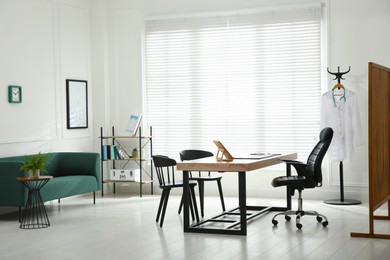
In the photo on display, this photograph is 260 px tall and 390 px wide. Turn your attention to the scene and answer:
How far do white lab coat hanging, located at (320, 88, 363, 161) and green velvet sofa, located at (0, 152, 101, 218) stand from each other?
3.34 metres

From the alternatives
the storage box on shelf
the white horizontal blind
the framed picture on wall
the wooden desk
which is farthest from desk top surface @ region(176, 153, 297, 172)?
the framed picture on wall

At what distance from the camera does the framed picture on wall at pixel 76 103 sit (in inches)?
372

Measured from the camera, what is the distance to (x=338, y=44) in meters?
8.82

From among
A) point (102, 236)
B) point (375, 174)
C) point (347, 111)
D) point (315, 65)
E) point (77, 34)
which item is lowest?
point (102, 236)

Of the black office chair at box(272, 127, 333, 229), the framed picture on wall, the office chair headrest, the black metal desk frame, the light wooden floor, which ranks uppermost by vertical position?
the framed picture on wall

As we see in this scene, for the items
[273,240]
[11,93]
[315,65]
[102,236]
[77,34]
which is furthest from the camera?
[77,34]

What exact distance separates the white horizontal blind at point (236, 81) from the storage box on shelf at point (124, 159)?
234 millimetres

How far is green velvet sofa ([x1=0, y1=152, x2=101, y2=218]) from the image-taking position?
739 cm

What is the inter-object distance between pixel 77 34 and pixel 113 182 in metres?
2.38

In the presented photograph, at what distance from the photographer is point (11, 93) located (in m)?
8.12

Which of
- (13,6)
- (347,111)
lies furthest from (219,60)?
(13,6)

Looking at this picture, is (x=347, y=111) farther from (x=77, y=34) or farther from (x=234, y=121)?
(x=77, y=34)

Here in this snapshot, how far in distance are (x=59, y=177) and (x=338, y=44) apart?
431 centimetres

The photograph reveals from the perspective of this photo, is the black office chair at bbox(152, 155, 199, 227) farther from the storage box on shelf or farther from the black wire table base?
the storage box on shelf
